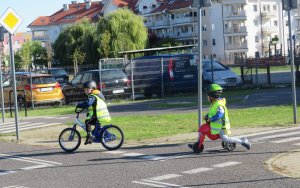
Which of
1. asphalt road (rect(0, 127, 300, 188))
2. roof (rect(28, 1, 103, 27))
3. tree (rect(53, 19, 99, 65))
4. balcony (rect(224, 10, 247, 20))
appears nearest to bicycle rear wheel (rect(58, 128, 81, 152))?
asphalt road (rect(0, 127, 300, 188))

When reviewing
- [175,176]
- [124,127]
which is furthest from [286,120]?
[175,176]

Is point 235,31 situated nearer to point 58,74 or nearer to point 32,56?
point 32,56

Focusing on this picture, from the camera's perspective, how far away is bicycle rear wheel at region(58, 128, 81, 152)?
12.5 m

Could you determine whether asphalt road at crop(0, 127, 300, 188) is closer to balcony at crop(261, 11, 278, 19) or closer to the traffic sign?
the traffic sign

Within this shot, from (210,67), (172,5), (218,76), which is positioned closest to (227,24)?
(172,5)

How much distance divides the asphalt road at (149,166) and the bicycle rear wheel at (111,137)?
6.7 inches

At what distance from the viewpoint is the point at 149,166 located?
10.1m

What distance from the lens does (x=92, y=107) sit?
12492 millimetres

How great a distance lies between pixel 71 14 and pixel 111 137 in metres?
112

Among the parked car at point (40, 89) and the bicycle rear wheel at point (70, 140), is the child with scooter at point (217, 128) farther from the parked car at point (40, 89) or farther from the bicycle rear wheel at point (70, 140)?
the parked car at point (40, 89)

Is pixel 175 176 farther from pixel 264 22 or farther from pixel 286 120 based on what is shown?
pixel 264 22

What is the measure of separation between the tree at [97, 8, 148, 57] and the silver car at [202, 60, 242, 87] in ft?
123

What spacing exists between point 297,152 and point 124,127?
7070mm

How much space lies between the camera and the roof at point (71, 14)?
115 m
